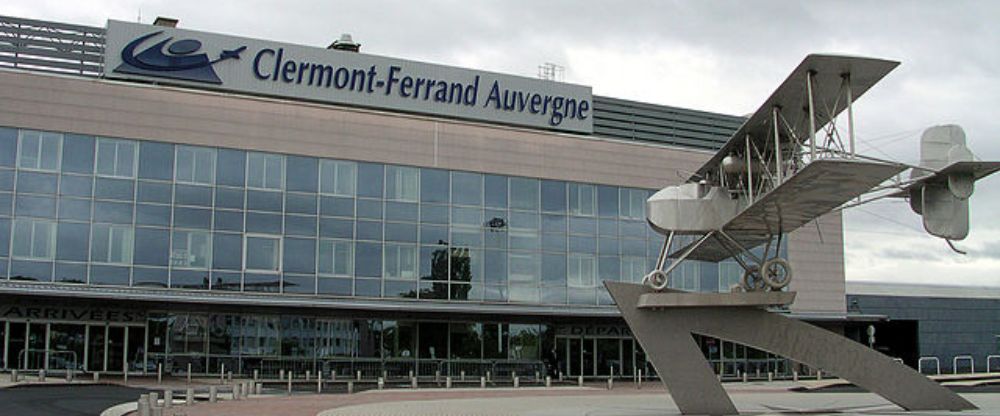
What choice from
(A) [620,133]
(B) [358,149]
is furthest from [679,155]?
(B) [358,149]

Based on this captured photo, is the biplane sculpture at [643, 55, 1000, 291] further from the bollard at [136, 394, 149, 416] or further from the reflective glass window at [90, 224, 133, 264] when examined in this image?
the reflective glass window at [90, 224, 133, 264]

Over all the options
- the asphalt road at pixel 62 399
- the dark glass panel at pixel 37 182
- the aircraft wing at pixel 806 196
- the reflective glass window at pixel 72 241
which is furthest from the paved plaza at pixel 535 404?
the dark glass panel at pixel 37 182

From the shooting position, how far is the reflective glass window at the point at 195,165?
44.0 metres

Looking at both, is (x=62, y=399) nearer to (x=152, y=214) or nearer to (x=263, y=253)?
(x=152, y=214)

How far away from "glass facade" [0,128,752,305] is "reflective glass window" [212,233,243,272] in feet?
0.13

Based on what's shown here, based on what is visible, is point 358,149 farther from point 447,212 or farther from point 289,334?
point 289,334

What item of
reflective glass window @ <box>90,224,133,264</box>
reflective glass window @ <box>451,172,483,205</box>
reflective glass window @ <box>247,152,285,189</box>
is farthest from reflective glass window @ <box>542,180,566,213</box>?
reflective glass window @ <box>90,224,133,264</box>

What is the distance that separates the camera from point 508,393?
39031mm

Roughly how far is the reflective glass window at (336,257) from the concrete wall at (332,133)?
142 inches

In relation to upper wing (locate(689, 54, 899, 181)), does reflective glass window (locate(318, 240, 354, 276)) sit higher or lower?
lower

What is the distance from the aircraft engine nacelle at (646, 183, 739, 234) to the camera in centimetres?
2822

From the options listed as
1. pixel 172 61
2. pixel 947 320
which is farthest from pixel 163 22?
pixel 947 320

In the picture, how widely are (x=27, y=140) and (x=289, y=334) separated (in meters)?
12.4

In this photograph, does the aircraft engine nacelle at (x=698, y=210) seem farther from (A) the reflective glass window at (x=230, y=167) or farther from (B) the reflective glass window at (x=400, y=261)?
(A) the reflective glass window at (x=230, y=167)
